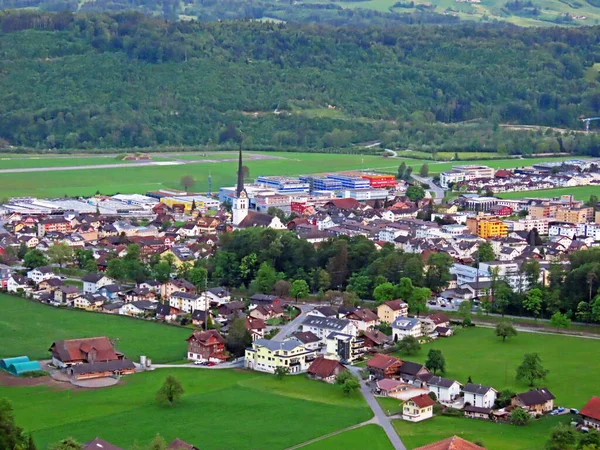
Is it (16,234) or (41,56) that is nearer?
(16,234)

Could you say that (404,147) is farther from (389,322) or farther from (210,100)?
(389,322)

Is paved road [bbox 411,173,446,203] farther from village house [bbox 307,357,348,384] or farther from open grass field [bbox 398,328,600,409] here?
village house [bbox 307,357,348,384]

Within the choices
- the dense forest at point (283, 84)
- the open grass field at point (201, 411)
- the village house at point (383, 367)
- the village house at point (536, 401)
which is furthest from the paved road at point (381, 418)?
the dense forest at point (283, 84)

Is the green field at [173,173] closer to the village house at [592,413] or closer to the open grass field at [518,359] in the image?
the open grass field at [518,359]

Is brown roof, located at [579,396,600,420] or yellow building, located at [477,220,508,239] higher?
brown roof, located at [579,396,600,420]

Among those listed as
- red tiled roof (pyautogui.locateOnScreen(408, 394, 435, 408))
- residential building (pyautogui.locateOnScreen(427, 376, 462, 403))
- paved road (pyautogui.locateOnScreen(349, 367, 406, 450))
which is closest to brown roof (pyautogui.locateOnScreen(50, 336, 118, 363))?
paved road (pyautogui.locateOnScreen(349, 367, 406, 450))

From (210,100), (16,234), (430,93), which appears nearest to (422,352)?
(16,234)
